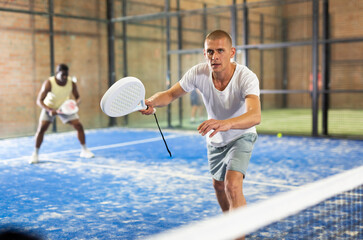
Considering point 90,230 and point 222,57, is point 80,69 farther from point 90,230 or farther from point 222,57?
point 222,57

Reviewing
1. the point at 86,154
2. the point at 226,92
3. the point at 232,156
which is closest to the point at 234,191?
the point at 232,156

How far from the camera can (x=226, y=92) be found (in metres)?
3.63

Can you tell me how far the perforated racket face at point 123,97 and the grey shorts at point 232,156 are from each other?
0.82 metres

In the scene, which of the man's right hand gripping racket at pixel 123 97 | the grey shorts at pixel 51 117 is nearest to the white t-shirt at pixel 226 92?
the man's right hand gripping racket at pixel 123 97

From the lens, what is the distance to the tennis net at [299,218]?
1.57 metres

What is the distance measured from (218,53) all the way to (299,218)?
7.36 feet

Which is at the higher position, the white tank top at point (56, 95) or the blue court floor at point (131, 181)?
the white tank top at point (56, 95)

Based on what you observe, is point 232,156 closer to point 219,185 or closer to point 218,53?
point 219,185

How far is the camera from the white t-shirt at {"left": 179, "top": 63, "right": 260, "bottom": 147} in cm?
353

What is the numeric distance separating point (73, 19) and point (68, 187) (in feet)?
27.0

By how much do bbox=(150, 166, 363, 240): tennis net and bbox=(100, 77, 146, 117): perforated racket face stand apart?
3.09 feet

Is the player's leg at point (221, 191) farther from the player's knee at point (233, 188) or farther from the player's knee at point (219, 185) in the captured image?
the player's knee at point (233, 188)

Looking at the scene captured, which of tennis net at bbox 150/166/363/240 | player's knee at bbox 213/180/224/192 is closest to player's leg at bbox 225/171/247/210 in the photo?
player's knee at bbox 213/180/224/192

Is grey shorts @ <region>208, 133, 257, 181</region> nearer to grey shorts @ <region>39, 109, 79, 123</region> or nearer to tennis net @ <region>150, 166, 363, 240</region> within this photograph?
tennis net @ <region>150, 166, 363, 240</region>
